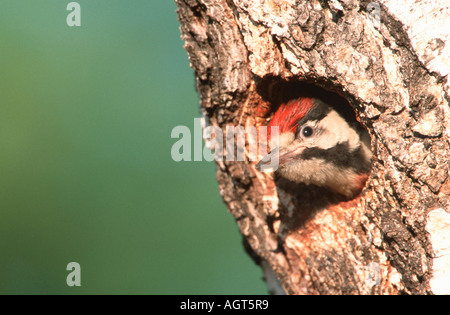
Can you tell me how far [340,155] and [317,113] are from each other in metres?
0.37

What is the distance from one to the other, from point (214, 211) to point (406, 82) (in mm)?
4362

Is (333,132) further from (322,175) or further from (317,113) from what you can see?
(322,175)

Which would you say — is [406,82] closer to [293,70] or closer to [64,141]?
[293,70]

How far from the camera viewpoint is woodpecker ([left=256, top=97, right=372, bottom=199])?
3691 millimetres

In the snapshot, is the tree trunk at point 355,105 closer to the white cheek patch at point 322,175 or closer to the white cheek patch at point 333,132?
the white cheek patch at point 322,175

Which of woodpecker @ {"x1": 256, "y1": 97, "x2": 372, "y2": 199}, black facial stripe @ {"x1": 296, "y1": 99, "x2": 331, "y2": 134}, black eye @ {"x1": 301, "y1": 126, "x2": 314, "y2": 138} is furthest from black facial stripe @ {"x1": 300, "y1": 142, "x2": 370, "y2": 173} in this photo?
black facial stripe @ {"x1": 296, "y1": 99, "x2": 331, "y2": 134}

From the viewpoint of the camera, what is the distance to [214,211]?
686 centimetres

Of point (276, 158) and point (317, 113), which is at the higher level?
point (317, 113)

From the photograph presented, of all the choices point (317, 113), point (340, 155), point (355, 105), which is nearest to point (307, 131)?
point (317, 113)

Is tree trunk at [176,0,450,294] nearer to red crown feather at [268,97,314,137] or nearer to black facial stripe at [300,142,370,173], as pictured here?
red crown feather at [268,97,314,137]

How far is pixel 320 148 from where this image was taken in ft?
12.6

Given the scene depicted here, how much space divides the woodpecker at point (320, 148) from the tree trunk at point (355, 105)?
143mm

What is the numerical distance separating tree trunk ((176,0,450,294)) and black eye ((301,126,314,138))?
288mm
